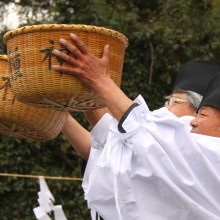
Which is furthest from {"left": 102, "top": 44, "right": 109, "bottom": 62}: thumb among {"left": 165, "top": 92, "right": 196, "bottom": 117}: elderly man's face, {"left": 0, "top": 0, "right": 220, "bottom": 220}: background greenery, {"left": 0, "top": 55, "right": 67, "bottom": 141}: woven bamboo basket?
{"left": 0, "top": 0, "right": 220, "bottom": 220}: background greenery

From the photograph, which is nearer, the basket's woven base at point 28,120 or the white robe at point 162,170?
the white robe at point 162,170

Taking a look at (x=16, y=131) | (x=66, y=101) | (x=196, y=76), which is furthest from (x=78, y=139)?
(x=66, y=101)

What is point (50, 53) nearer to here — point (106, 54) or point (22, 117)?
point (106, 54)

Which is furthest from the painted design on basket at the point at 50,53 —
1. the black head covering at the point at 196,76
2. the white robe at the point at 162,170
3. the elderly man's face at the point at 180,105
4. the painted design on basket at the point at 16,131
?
the black head covering at the point at 196,76

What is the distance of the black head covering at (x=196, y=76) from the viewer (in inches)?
130

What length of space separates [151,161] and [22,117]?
931 millimetres

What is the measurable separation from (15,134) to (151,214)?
3.65ft

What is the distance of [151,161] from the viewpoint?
2305 mm

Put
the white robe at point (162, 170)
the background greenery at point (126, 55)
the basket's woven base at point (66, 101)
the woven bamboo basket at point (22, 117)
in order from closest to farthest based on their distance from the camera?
the white robe at point (162, 170), the basket's woven base at point (66, 101), the woven bamboo basket at point (22, 117), the background greenery at point (126, 55)

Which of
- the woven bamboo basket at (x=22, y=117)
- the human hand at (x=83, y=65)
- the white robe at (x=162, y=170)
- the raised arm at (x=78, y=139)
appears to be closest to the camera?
the white robe at (x=162, y=170)

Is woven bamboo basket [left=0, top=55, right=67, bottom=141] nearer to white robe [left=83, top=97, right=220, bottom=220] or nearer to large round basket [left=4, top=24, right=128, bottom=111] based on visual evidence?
large round basket [left=4, top=24, right=128, bottom=111]

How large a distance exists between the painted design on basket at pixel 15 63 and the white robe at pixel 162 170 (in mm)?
464

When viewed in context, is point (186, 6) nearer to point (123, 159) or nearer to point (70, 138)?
point (70, 138)

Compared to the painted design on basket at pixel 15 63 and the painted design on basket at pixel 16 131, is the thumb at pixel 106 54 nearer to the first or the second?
the painted design on basket at pixel 15 63
